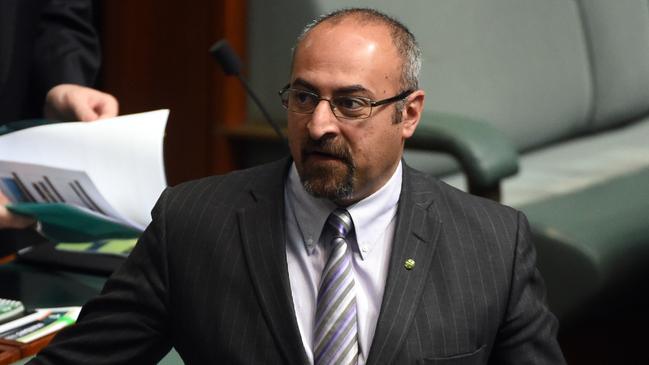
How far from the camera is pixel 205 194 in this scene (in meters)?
1.04

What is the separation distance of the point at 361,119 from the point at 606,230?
93 centimetres

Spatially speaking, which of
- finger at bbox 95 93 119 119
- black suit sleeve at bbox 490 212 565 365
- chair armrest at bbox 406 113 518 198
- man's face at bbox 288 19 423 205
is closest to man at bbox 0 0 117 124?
finger at bbox 95 93 119 119

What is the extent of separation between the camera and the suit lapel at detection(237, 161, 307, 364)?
962 mm

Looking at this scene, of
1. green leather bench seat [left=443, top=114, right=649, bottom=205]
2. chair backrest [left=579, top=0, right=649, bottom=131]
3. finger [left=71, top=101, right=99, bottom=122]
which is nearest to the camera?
finger [left=71, top=101, right=99, bottom=122]

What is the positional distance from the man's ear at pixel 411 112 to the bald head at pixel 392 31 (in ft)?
0.04

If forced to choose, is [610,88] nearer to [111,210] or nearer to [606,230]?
[606,230]

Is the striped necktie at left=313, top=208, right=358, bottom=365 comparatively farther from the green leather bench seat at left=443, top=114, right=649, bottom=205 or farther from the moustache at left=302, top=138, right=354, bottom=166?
the green leather bench seat at left=443, top=114, right=649, bottom=205

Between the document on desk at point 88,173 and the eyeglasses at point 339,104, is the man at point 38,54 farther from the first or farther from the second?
the eyeglasses at point 339,104

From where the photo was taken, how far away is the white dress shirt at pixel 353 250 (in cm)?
99

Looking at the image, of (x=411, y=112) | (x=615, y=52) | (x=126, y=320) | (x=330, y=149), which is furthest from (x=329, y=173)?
(x=615, y=52)

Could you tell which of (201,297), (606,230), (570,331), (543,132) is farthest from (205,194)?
(543,132)

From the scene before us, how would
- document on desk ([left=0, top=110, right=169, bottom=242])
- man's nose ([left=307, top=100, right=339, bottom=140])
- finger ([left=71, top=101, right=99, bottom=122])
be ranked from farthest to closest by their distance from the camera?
finger ([left=71, top=101, right=99, bottom=122]) → document on desk ([left=0, top=110, right=169, bottom=242]) → man's nose ([left=307, top=100, right=339, bottom=140])

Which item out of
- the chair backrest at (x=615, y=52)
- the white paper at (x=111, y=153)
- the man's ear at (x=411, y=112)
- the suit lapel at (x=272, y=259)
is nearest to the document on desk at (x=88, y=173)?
the white paper at (x=111, y=153)

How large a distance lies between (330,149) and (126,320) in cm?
25
